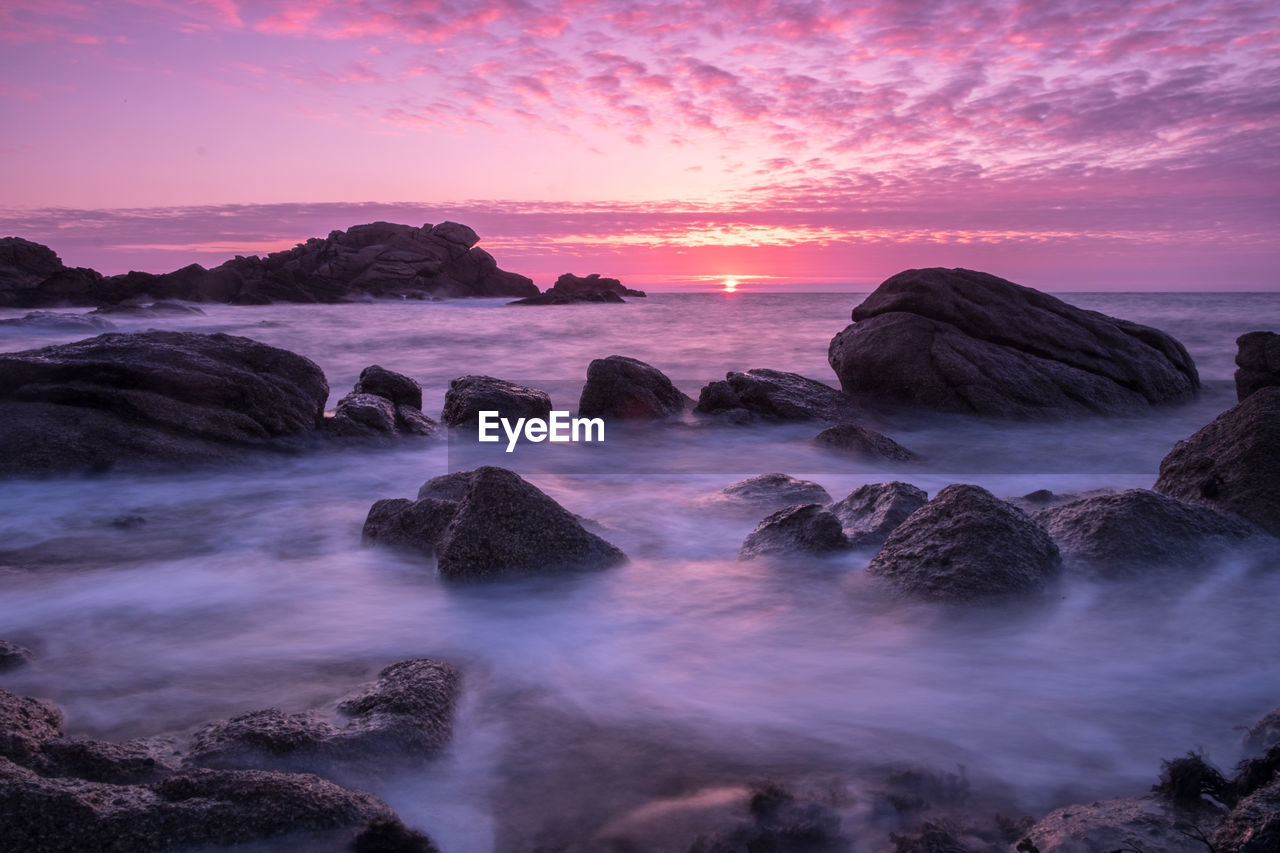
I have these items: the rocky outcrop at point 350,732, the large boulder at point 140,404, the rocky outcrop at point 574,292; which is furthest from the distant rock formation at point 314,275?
the rocky outcrop at point 350,732

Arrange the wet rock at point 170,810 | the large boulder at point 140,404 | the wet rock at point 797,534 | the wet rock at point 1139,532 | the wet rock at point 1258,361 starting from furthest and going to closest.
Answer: the wet rock at point 1258,361, the large boulder at point 140,404, the wet rock at point 797,534, the wet rock at point 1139,532, the wet rock at point 170,810

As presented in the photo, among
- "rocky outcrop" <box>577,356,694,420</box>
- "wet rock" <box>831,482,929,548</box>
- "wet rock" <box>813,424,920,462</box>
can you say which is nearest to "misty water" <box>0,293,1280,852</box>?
"wet rock" <box>831,482,929,548</box>

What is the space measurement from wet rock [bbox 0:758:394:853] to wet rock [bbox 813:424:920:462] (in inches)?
274

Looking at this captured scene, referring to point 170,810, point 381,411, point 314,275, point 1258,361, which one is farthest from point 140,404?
point 314,275

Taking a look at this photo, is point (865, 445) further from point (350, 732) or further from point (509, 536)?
point (350, 732)

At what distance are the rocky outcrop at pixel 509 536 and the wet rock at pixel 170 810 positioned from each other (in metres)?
2.32

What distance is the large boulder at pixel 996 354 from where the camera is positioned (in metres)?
10.9

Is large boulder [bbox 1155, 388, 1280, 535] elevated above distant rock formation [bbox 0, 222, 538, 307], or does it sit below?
below

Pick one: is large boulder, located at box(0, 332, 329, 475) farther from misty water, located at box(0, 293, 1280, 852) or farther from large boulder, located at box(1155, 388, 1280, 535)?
large boulder, located at box(1155, 388, 1280, 535)

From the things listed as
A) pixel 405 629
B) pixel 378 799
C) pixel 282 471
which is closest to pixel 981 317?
pixel 282 471

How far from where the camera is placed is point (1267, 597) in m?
4.43

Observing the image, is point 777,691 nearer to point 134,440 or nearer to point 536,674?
point 536,674

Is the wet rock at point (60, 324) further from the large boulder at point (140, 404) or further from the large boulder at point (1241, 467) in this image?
the large boulder at point (1241, 467)

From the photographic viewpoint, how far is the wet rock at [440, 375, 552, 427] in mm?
10305
